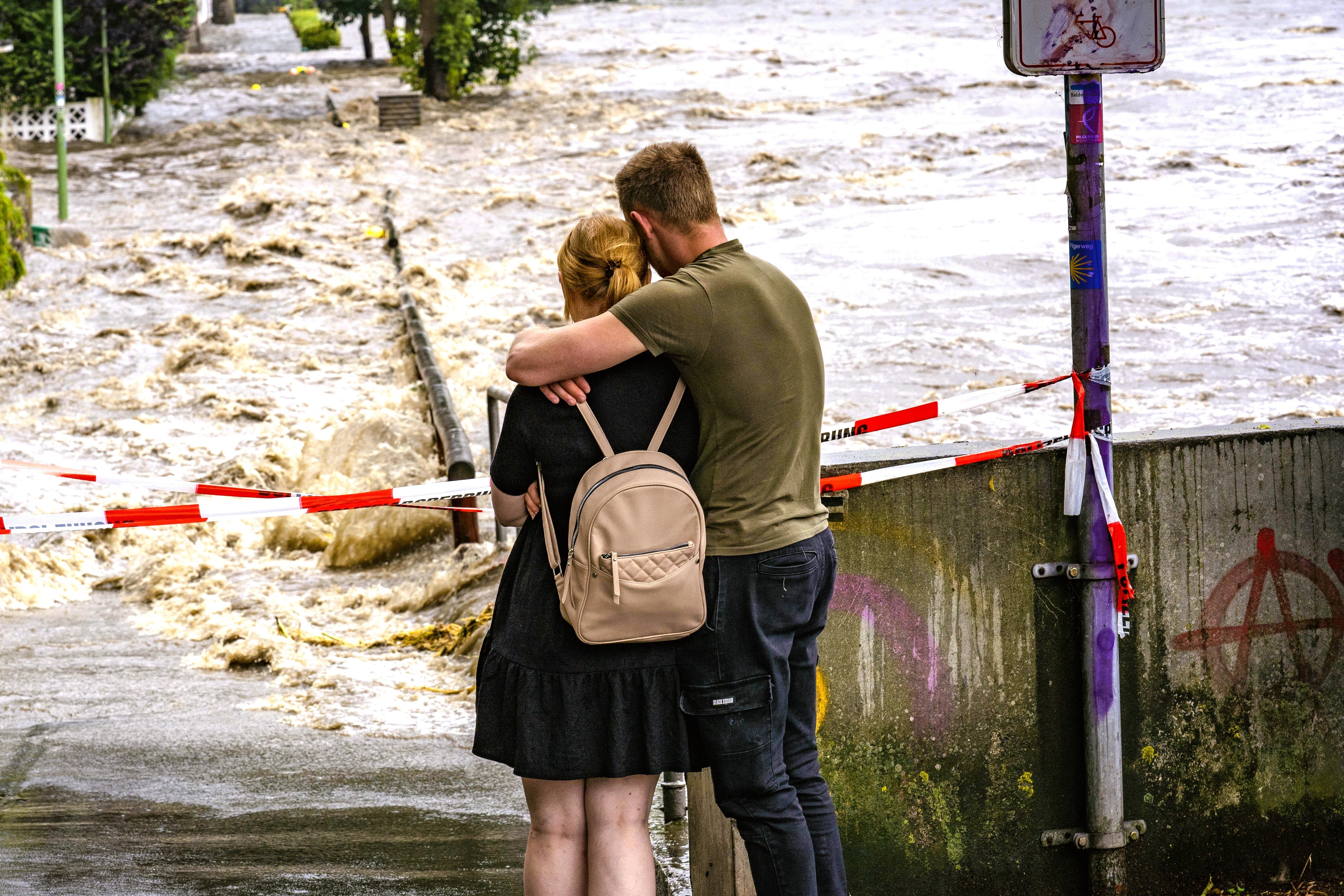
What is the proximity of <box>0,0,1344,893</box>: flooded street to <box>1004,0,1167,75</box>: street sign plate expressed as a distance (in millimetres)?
2490

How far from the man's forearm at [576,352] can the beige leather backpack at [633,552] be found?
10cm

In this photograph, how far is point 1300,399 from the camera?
12.2 meters

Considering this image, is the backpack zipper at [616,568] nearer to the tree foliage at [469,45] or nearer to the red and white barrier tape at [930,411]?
the red and white barrier tape at [930,411]

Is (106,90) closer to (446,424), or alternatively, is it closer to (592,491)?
(446,424)

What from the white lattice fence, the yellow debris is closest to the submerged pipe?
the yellow debris

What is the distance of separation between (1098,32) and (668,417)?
149 centimetres

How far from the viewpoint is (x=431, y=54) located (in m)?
33.7

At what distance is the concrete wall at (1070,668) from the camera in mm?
3498

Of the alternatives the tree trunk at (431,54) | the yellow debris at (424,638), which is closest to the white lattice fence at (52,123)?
the tree trunk at (431,54)

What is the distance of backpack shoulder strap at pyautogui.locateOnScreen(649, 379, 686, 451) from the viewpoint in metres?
2.66

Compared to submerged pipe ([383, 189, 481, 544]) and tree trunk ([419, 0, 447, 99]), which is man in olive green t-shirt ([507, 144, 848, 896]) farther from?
tree trunk ([419, 0, 447, 99])

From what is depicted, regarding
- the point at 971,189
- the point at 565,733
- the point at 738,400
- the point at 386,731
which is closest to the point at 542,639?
the point at 565,733

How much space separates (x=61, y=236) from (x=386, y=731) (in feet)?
60.6

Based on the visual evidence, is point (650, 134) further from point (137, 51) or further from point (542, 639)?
point (542, 639)
